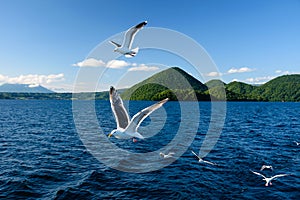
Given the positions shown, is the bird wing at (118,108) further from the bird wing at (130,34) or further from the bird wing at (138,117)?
the bird wing at (130,34)

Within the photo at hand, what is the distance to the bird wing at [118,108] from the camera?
1470 cm

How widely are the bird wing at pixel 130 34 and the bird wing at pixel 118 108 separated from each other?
13.2ft

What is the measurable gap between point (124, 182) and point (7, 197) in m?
8.19

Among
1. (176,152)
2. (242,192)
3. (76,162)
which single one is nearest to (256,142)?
(176,152)

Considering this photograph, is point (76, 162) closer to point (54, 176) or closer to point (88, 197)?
point (54, 176)

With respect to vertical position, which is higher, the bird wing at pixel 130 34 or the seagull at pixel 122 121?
the bird wing at pixel 130 34

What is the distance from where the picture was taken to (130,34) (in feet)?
52.0

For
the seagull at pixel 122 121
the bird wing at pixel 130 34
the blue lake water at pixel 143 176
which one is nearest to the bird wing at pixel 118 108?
the seagull at pixel 122 121

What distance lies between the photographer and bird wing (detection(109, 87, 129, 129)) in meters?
14.7

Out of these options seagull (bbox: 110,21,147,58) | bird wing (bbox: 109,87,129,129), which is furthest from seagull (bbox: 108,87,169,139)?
seagull (bbox: 110,21,147,58)

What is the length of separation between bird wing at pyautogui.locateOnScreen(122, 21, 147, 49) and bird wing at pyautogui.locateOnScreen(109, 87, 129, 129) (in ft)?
13.2

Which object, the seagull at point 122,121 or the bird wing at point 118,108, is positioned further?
the bird wing at point 118,108

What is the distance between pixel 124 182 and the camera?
18688mm

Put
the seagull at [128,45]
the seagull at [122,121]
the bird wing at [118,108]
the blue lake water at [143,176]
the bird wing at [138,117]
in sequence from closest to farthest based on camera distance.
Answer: the bird wing at [138,117], the seagull at [122,121], the bird wing at [118,108], the seagull at [128,45], the blue lake water at [143,176]
